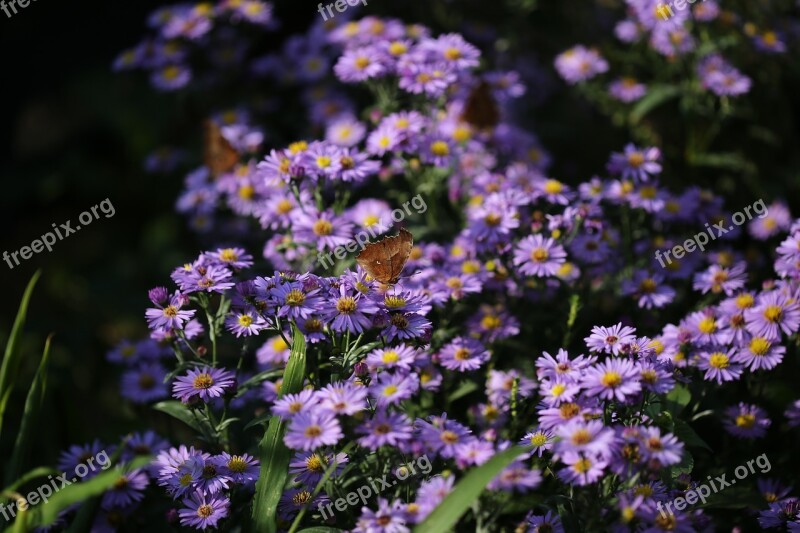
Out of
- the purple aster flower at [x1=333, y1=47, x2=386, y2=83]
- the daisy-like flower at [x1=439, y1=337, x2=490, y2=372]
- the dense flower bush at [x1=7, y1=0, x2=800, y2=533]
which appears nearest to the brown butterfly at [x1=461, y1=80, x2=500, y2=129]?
the dense flower bush at [x1=7, y1=0, x2=800, y2=533]

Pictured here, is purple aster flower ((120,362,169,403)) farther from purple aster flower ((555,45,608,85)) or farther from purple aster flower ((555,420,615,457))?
purple aster flower ((555,45,608,85))

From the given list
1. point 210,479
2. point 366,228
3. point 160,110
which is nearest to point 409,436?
point 210,479

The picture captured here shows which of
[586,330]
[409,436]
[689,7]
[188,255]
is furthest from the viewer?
[188,255]

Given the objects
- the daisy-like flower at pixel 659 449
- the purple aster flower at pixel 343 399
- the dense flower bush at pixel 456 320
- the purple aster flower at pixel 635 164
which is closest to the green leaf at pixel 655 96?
the dense flower bush at pixel 456 320

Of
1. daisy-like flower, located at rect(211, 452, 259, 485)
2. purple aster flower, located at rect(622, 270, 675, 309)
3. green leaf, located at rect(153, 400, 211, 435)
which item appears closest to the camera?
daisy-like flower, located at rect(211, 452, 259, 485)

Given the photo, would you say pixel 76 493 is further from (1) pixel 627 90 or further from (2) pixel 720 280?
(1) pixel 627 90

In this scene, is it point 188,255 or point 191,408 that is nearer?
point 191,408

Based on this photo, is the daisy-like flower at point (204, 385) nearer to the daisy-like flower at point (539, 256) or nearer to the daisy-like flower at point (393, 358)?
the daisy-like flower at point (393, 358)

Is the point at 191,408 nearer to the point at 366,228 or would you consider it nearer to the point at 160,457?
the point at 160,457
